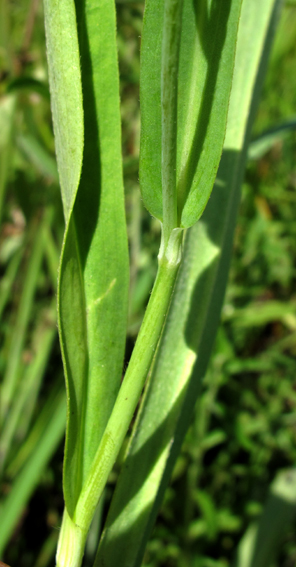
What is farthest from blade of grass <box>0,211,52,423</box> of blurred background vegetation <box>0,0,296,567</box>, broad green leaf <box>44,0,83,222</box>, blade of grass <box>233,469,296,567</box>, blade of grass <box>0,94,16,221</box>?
broad green leaf <box>44,0,83,222</box>

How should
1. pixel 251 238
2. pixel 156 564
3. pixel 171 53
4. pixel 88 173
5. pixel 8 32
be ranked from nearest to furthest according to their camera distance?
pixel 171 53 → pixel 88 173 → pixel 8 32 → pixel 156 564 → pixel 251 238

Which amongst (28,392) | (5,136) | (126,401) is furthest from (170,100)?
(28,392)

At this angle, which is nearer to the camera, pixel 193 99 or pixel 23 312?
pixel 193 99

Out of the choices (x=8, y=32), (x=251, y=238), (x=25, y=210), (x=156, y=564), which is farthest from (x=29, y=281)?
(x=156, y=564)

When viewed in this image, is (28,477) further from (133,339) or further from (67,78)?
(67,78)

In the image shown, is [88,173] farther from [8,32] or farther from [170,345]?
[8,32]

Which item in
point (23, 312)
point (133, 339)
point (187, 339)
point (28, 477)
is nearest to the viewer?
point (187, 339)

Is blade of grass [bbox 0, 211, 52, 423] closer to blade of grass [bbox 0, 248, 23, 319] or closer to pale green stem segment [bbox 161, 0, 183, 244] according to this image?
blade of grass [bbox 0, 248, 23, 319]
